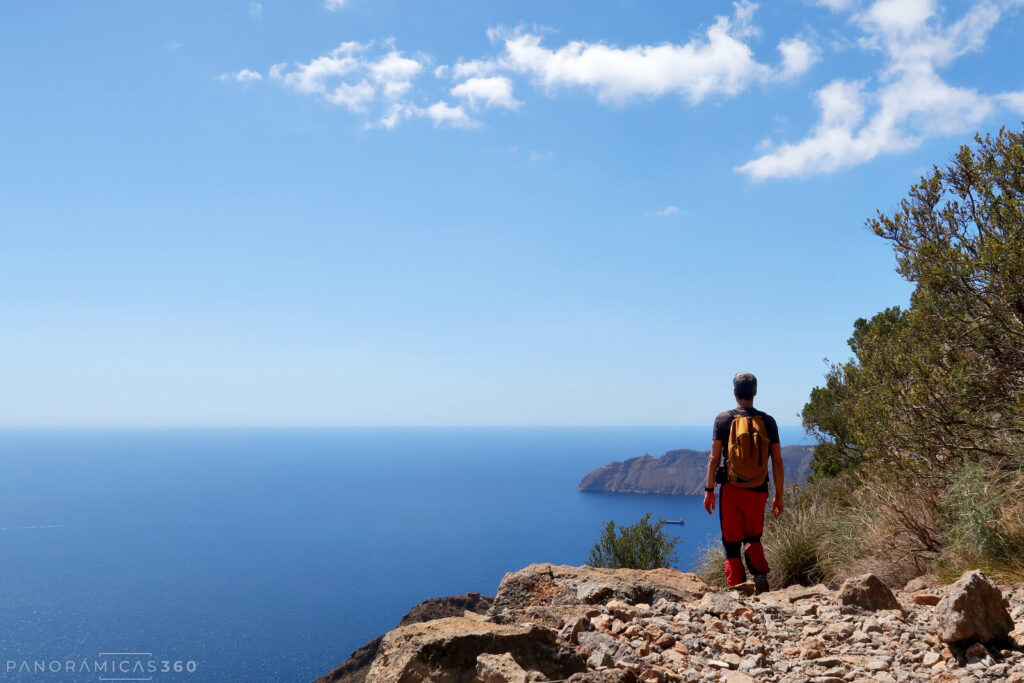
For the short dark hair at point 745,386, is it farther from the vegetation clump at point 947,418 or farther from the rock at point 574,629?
the rock at point 574,629

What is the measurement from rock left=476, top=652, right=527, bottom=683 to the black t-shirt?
4.76 m

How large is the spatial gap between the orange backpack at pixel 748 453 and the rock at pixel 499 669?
4687mm

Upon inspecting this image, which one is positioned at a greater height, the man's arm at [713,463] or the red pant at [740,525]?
the man's arm at [713,463]

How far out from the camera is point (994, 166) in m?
7.88

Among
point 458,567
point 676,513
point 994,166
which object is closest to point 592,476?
point 676,513

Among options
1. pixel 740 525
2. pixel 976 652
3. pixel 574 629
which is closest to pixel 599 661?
pixel 574 629

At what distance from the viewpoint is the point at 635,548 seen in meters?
12.4

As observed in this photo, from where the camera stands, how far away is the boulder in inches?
219

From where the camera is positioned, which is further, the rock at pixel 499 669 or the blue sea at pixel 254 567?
the blue sea at pixel 254 567

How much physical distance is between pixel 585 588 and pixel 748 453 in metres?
2.61

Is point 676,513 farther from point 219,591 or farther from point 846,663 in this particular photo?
point 846,663

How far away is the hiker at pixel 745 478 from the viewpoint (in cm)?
705

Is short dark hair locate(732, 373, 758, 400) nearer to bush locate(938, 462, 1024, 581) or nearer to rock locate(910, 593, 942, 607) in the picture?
bush locate(938, 462, 1024, 581)

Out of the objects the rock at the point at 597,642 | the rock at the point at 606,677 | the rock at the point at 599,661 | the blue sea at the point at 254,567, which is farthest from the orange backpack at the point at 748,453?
the blue sea at the point at 254,567
